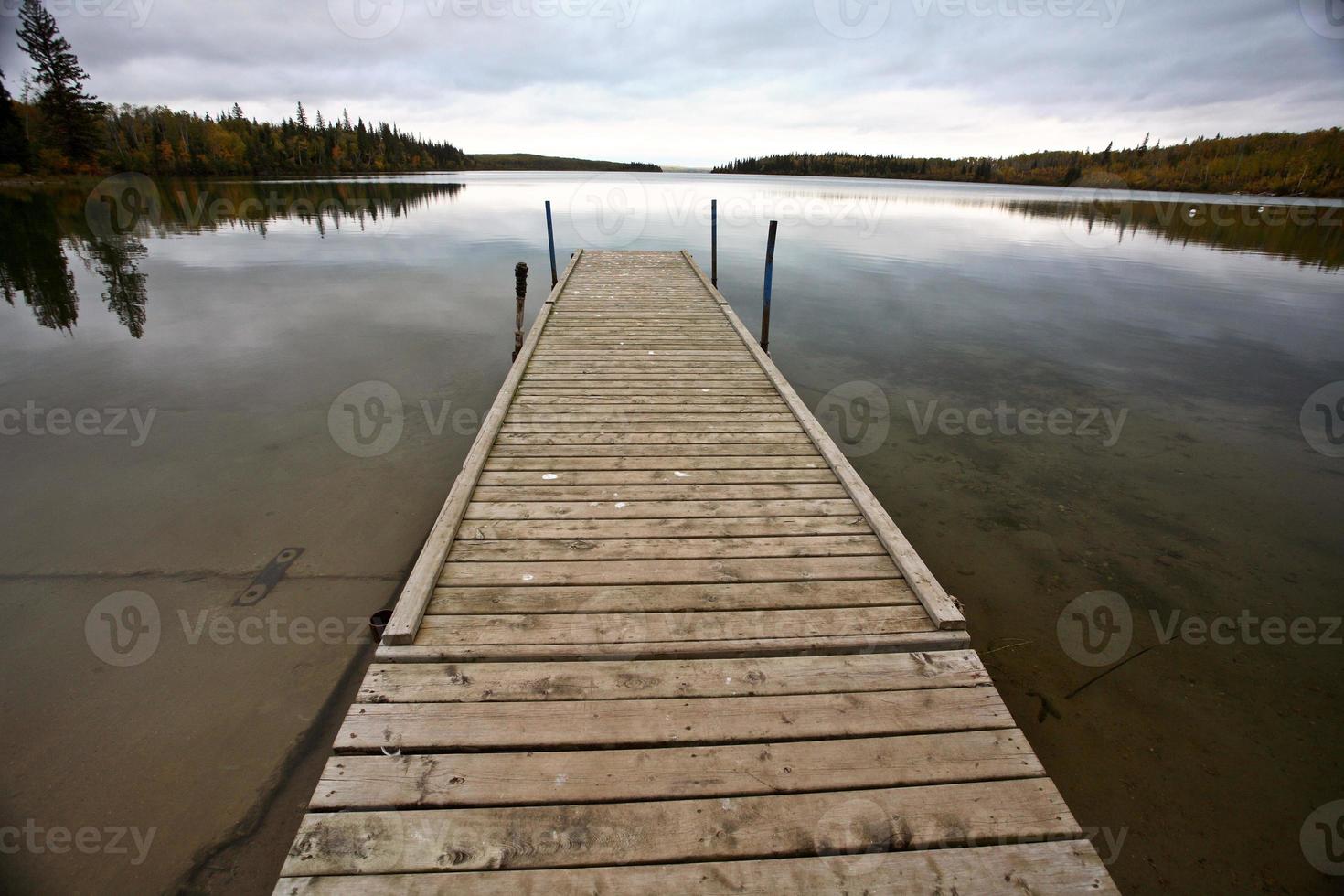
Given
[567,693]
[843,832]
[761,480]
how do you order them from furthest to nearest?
[761,480], [567,693], [843,832]

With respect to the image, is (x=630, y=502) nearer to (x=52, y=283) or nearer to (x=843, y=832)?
(x=843, y=832)

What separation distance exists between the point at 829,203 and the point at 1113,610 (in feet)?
178

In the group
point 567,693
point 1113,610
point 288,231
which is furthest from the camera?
point 288,231

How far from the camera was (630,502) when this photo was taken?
4.34 metres

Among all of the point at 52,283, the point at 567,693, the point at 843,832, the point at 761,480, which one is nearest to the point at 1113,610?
the point at 761,480

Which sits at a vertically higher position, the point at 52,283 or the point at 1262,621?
the point at 52,283
